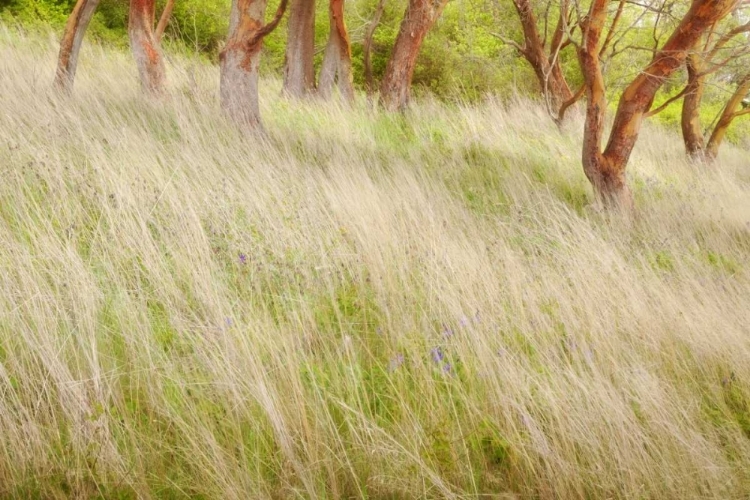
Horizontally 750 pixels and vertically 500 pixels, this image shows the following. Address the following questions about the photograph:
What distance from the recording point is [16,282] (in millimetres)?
2553

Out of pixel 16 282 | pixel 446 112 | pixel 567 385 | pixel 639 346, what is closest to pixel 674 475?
pixel 567 385

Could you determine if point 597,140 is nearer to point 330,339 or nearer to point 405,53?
point 330,339

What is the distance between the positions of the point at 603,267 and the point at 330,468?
2.34 meters

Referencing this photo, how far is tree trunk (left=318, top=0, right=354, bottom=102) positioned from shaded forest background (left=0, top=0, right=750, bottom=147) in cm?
289

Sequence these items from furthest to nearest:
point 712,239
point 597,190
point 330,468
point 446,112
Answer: point 446,112 < point 597,190 < point 712,239 < point 330,468

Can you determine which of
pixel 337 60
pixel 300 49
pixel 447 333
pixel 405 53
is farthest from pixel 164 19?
pixel 447 333

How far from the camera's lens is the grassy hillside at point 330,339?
192 cm

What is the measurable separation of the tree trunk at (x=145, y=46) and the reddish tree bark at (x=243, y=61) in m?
1.10

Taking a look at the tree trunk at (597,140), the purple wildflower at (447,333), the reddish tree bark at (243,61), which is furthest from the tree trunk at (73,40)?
the purple wildflower at (447,333)

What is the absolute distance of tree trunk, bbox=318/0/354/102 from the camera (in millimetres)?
Result: 10203

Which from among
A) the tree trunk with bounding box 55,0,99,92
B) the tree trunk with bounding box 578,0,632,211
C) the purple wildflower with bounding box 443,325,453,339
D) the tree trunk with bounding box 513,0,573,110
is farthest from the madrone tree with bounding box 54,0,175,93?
the tree trunk with bounding box 513,0,573,110

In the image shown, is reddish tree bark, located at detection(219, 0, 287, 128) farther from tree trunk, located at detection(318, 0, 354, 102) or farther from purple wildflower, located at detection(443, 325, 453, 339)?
purple wildflower, located at detection(443, 325, 453, 339)

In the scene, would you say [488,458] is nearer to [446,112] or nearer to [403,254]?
[403,254]

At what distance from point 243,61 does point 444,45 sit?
9702 millimetres
